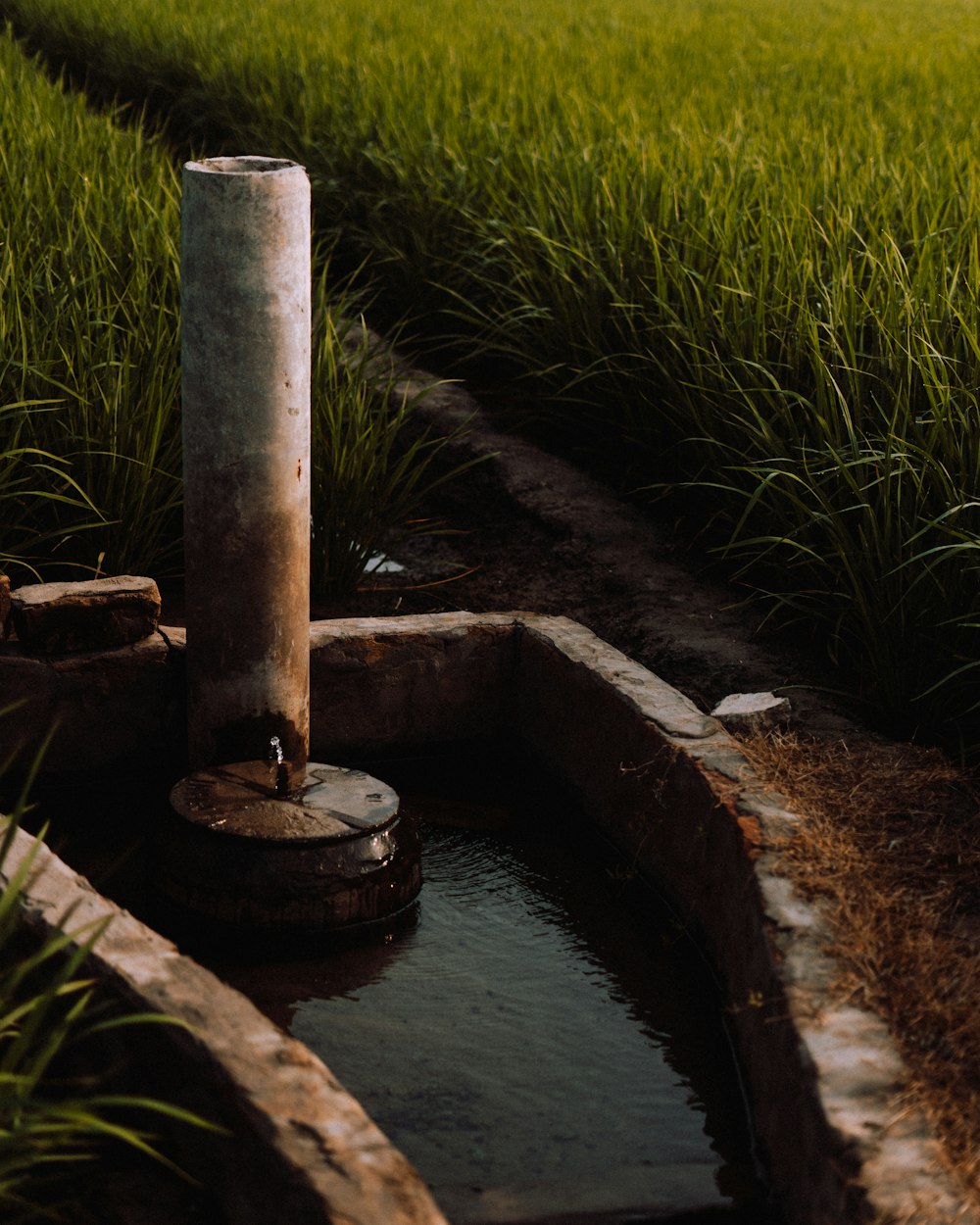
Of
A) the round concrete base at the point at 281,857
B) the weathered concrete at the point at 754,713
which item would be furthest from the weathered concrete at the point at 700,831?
the round concrete base at the point at 281,857

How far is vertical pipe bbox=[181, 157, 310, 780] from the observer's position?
7.48 ft

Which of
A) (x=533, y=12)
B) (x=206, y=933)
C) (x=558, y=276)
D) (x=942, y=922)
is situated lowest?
(x=206, y=933)

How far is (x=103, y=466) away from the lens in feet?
9.87

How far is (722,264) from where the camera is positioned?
3625 mm

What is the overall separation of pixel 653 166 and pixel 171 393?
184cm

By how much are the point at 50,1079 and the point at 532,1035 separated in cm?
71

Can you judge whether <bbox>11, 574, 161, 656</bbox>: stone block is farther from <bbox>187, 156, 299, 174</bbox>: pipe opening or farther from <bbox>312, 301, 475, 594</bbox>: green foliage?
<bbox>187, 156, 299, 174</bbox>: pipe opening

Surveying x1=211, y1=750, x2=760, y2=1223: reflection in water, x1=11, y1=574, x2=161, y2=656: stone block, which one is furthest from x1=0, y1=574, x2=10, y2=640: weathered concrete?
x1=211, y1=750, x2=760, y2=1223: reflection in water

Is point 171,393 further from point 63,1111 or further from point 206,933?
point 63,1111

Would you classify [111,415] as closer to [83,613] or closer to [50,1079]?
[83,613]

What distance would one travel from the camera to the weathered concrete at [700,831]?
62.1 inches

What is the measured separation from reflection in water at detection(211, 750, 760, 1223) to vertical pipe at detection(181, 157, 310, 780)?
1.23ft

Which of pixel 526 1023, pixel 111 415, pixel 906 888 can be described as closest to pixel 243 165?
pixel 111 415

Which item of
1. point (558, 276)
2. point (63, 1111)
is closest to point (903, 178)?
point (558, 276)
